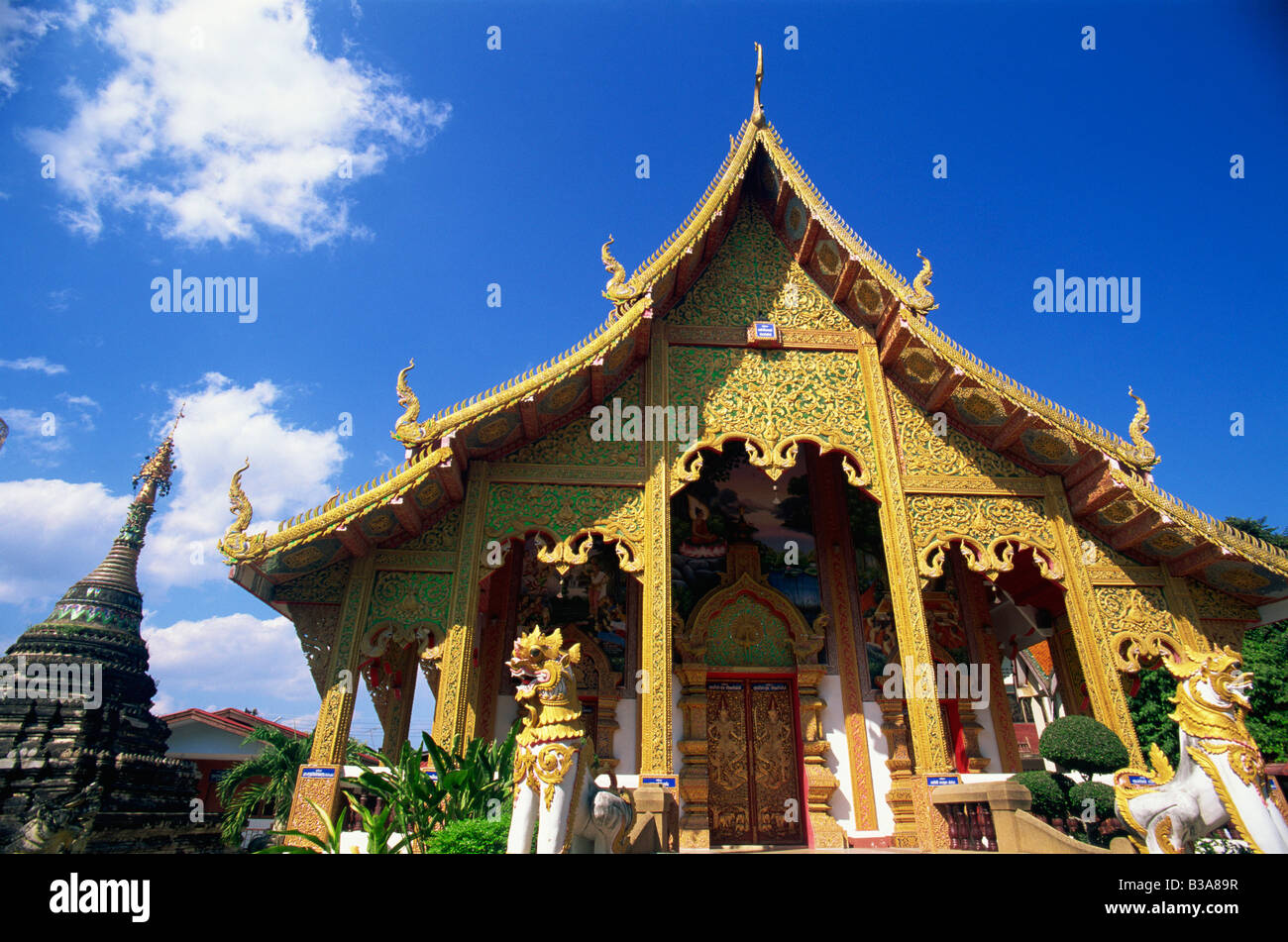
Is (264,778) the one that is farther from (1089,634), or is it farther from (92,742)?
(1089,634)

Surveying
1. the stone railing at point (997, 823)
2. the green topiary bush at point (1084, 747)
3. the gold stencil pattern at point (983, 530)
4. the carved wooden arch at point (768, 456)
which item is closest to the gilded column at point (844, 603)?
the gold stencil pattern at point (983, 530)

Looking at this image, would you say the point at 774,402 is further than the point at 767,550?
No

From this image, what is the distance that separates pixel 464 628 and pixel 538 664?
2.38 m

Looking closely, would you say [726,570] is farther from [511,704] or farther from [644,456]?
[511,704]

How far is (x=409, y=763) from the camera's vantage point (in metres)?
5.44

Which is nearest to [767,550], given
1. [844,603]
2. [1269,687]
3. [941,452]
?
[844,603]

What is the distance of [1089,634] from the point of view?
7738mm

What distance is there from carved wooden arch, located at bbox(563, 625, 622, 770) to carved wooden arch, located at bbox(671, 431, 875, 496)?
9.04ft

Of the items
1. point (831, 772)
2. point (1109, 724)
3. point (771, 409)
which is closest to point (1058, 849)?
point (1109, 724)

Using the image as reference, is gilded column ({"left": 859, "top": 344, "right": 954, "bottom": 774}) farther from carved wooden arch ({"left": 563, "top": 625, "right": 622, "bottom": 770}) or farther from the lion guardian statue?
carved wooden arch ({"left": 563, "top": 625, "right": 622, "bottom": 770})

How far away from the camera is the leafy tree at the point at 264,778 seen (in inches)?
610

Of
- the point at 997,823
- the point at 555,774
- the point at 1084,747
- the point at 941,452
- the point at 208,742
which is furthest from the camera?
the point at 208,742

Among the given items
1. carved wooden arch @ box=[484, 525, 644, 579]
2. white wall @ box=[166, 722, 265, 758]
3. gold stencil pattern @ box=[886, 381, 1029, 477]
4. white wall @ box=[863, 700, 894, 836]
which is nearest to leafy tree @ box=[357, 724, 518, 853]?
carved wooden arch @ box=[484, 525, 644, 579]

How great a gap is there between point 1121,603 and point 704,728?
5257mm
